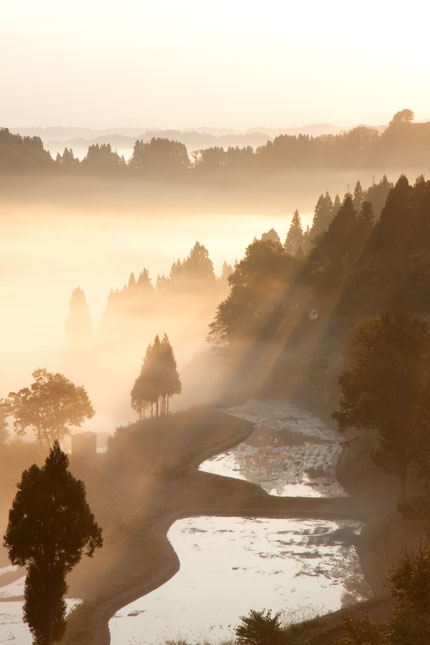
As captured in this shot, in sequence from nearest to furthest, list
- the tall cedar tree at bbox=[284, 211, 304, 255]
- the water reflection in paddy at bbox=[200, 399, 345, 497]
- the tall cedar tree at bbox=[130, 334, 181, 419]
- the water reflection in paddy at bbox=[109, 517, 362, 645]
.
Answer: the water reflection in paddy at bbox=[109, 517, 362, 645]
the water reflection in paddy at bbox=[200, 399, 345, 497]
the tall cedar tree at bbox=[130, 334, 181, 419]
the tall cedar tree at bbox=[284, 211, 304, 255]

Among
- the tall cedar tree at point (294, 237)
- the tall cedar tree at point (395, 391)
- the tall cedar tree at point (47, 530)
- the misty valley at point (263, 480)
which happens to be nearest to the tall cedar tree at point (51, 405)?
the misty valley at point (263, 480)

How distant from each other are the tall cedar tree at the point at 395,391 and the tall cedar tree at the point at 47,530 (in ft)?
73.2

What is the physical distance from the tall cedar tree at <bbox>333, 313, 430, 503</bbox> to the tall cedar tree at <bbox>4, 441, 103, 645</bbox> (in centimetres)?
2231

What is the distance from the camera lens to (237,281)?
97938mm

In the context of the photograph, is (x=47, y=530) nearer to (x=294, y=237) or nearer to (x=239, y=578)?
(x=239, y=578)

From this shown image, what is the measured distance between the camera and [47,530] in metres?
31.6

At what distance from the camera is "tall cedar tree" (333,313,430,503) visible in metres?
49.6

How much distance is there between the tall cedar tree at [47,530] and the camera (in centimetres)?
3141

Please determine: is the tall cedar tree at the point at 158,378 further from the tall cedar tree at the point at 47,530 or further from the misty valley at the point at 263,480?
the tall cedar tree at the point at 47,530

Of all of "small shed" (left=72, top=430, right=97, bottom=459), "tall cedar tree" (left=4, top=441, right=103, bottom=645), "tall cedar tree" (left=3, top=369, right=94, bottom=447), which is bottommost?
"small shed" (left=72, top=430, right=97, bottom=459)

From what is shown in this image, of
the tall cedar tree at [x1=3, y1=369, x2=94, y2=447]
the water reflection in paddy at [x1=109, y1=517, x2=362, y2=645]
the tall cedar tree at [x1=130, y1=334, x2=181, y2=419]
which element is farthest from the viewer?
the tall cedar tree at [x1=130, y1=334, x2=181, y2=419]

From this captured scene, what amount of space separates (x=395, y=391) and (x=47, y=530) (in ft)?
85.7

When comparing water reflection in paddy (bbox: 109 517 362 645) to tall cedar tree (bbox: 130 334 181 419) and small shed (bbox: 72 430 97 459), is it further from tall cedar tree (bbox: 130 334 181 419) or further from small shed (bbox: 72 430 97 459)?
tall cedar tree (bbox: 130 334 181 419)

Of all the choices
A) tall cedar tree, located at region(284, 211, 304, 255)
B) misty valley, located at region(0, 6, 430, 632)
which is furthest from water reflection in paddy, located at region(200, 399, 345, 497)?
tall cedar tree, located at region(284, 211, 304, 255)
